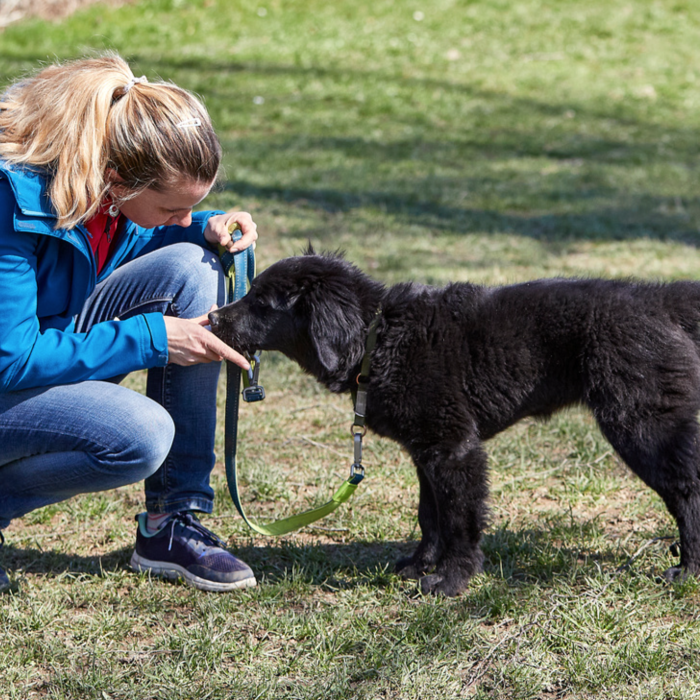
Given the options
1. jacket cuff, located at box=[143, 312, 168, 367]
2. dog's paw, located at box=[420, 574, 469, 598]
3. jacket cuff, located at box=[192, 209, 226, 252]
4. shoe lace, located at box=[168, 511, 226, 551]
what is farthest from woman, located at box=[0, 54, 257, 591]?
dog's paw, located at box=[420, 574, 469, 598]

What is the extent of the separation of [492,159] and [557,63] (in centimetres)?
451

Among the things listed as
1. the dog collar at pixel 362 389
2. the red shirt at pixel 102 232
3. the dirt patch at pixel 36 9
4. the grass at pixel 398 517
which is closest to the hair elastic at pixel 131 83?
the red shirt at pixel 102 232

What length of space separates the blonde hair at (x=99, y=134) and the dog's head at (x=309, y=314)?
47 centimetres

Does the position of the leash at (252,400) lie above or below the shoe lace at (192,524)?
above

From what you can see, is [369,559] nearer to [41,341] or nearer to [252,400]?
[252,400]

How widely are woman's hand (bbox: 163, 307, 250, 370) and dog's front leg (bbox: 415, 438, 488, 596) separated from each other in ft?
2.36

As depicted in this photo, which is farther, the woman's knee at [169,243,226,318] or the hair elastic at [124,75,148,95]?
the woman's knee at [169,243,226,318]

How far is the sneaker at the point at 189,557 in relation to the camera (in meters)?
2.71

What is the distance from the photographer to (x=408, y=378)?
265cm

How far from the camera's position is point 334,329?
103 inches

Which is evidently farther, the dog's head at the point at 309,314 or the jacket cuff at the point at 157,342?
the dog's head at the point at 309,314

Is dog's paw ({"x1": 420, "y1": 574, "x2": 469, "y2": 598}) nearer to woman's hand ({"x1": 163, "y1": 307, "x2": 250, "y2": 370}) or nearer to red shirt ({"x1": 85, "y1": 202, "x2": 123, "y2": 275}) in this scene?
woman's hand ({"x1": 163, "y1": 307, "x2": 250, "y2": 370})

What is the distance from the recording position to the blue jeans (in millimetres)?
2412

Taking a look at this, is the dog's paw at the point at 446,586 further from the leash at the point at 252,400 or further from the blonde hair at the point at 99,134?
the blonde hair at the point at 99,134
